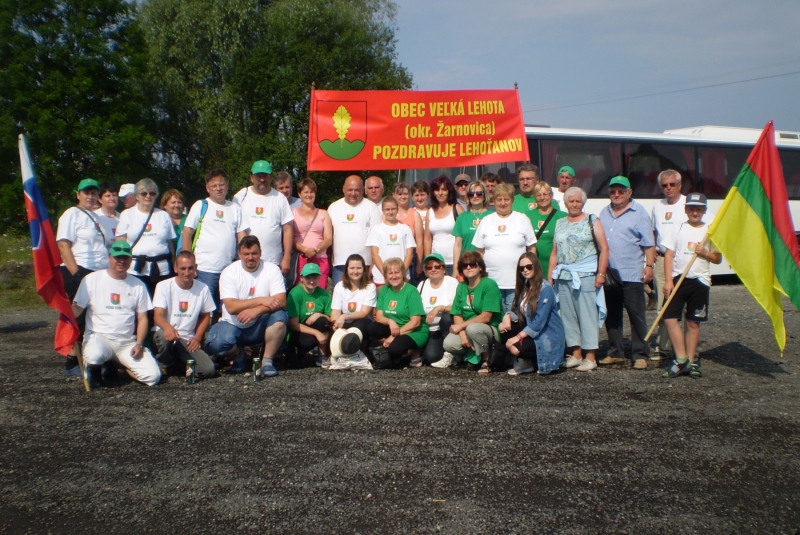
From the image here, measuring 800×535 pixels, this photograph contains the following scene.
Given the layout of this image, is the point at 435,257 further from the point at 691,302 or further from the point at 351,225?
the point at 691,302

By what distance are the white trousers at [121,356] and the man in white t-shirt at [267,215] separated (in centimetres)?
173

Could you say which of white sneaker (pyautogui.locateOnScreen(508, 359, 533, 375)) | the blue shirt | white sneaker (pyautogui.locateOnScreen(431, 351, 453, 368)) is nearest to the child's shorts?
the blue shirt

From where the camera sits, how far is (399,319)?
7566 millimetres

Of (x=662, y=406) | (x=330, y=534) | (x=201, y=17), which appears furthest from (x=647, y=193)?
(x=201, y=17)

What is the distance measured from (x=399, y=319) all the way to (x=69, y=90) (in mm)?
22017

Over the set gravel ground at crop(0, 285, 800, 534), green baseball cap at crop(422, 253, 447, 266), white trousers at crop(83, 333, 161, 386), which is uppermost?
green baseball cap at crop(422, 253, 447, 266)

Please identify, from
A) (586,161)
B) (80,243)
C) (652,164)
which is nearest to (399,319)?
(80,243)

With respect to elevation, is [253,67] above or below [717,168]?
above

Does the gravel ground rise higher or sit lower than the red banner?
lower

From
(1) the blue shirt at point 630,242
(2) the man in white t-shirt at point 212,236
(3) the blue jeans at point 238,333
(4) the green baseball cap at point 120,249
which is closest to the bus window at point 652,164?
(1) the blue shirt at point 630,242

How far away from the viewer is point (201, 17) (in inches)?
1181

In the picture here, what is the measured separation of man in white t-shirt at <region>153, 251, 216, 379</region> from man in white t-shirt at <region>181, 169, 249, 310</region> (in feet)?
1.29

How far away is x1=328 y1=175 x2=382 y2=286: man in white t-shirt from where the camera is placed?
816cm

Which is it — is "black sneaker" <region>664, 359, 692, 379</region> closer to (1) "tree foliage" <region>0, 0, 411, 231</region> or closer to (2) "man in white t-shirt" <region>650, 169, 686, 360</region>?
(2) "man in white t-shirt" <region>650, 169, 686, 360</region>
